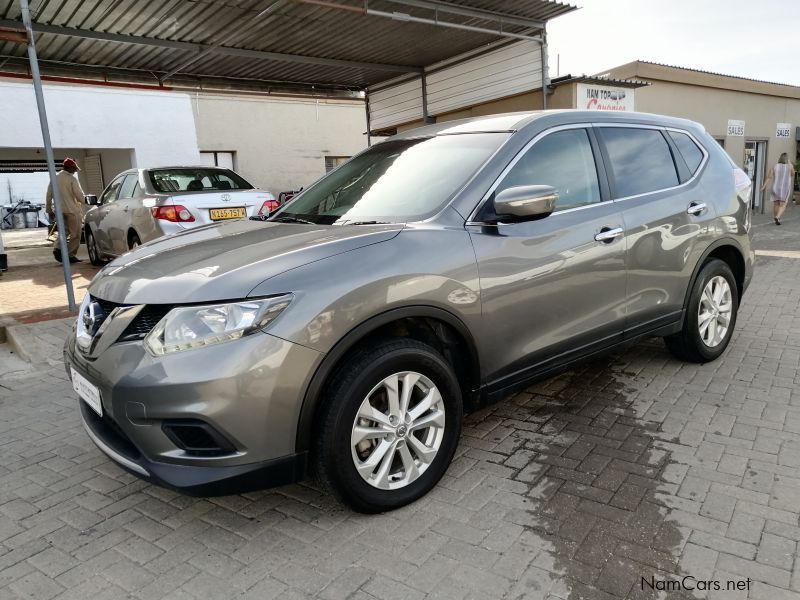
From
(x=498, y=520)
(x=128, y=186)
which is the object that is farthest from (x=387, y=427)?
(x=128, y=186)

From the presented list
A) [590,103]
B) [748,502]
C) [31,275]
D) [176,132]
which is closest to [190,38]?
[31,275]

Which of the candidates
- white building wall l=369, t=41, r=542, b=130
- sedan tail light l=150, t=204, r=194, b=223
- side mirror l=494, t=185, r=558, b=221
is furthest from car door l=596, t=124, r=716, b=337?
white building wall l=369, t=41, r=542, b=130

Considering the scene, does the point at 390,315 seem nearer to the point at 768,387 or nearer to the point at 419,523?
the point at 419,523

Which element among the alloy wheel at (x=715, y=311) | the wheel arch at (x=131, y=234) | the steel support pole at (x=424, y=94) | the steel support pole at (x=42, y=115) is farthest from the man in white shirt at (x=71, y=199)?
the alloy wheel at (x=715, y=311)

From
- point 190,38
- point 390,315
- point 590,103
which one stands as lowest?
point 390,315

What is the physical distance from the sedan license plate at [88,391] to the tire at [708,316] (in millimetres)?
3667

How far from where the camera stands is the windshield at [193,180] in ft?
26.2

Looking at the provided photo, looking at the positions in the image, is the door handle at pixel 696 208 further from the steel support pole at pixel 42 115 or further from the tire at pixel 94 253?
the tire at pixel 94 253

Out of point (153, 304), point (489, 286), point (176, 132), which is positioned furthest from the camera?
point (176, 132)

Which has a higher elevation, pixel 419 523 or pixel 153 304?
pixel 153 304

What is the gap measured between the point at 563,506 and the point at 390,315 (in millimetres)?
1179

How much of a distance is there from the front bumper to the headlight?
1.4 inches

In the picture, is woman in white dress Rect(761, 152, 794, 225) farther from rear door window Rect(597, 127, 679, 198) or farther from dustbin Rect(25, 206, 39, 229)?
dustbin Rect(25, 206, 39, 229)

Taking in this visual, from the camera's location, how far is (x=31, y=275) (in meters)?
9.30
